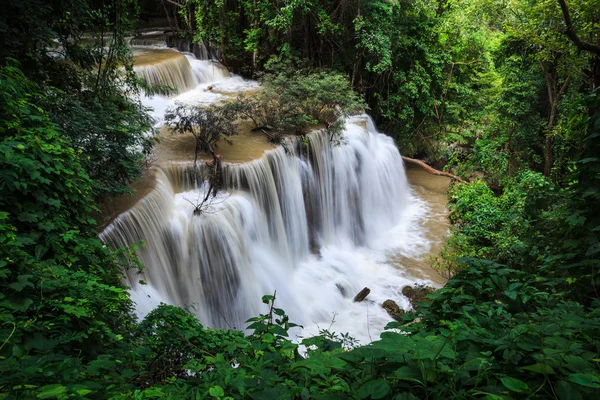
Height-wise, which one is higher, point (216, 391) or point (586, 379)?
point (586, 379)

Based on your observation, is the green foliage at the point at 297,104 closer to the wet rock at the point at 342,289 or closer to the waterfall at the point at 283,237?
the waterfall at the point at 283,237

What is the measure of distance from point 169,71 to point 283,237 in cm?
691

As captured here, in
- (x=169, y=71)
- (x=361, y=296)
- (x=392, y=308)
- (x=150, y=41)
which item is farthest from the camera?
(x=150, y=41)

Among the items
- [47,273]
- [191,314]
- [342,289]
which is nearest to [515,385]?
[47,273]

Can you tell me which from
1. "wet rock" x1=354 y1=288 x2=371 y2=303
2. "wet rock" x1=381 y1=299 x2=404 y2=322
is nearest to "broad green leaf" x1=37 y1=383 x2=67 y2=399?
"wet rock" x1=381 y1=299 x2=404 y2=322

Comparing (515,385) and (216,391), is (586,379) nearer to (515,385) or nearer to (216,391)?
(515,385)

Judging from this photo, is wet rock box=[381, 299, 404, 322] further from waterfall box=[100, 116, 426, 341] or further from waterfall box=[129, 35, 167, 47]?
waterfall box=[129, 35, 167, 47]

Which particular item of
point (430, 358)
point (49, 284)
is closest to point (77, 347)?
point (49, 284)

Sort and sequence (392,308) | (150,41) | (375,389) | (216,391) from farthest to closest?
(150,41) → (392,308) → (216,391) → (375,389)

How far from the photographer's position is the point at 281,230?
873cm

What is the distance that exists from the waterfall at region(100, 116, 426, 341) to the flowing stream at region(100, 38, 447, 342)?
2 cm

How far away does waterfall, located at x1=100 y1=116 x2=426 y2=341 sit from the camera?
639cm

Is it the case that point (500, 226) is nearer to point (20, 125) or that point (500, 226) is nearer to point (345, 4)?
point (345, 4)

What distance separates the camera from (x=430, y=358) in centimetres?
173
